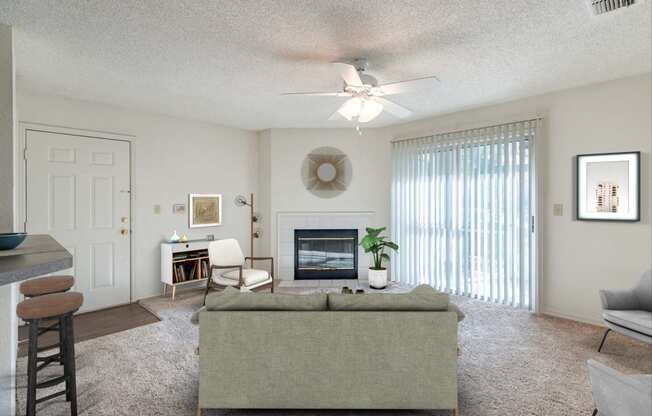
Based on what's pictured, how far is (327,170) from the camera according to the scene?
5398mm

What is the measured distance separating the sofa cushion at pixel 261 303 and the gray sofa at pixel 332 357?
1 cm

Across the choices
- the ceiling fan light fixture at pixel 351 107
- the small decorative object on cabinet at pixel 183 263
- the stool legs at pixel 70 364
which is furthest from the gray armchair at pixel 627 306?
the small decorative object on cabinet at pixel 183 263

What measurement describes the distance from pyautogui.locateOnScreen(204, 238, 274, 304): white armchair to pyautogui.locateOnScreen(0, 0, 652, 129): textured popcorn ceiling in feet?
6.32

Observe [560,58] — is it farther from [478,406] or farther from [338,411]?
[338,411]

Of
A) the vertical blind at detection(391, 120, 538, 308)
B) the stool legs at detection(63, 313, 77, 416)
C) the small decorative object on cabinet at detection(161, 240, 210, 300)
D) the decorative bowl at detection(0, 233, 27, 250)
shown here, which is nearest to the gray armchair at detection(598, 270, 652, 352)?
the vertical blind at detection(391, 120, 538, 308)

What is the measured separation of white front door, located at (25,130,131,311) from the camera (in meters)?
3.62

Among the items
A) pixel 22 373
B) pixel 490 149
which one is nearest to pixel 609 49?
pixel 490 149

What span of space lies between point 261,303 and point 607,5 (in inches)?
110

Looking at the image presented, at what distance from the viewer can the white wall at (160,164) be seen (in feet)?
12.7

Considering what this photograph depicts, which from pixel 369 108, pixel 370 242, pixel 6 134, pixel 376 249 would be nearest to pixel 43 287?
pixel 6 134

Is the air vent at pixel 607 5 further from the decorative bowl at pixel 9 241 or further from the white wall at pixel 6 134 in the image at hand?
the white wall at pixel 6 134

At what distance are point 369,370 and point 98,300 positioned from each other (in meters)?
3.71

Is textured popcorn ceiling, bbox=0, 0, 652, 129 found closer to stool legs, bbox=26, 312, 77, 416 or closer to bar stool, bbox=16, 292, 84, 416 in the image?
bar stool, bbox=16, 292, 84, 416

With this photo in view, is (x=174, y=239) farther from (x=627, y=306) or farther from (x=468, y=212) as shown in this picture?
(x=627, y=306)
